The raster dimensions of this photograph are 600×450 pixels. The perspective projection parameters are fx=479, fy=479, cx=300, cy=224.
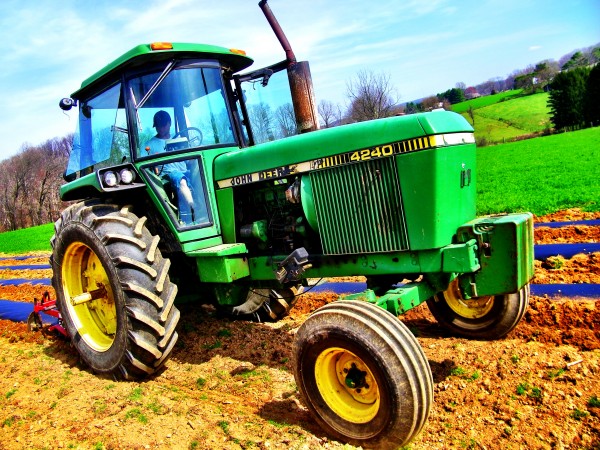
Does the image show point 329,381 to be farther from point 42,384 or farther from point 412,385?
point 42,384

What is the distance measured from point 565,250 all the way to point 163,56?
17.4 ft

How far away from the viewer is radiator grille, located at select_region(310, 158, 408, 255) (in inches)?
132

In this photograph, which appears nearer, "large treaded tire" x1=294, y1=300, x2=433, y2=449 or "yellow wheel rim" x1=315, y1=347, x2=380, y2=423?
"large treaded tire" x1=294, y1=300, x2=433, y2=449

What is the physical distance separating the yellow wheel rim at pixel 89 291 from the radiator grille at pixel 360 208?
2.35m

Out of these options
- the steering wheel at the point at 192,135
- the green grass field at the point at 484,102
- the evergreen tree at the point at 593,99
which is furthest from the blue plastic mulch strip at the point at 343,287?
the green grass field at the point at 484,102

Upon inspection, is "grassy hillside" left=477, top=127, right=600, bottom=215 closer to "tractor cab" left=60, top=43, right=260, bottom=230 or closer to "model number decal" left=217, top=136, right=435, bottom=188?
"model number decal" left=217, top=136, right=435, bottom=188

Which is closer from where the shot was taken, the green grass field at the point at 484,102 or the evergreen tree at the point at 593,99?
the evergreen tree at the point at 593,99

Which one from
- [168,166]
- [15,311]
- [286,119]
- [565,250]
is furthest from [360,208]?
[15,311]

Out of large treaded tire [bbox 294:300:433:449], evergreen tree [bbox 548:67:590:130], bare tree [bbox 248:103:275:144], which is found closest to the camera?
large treaded tire [bbox 294:300:433:449]

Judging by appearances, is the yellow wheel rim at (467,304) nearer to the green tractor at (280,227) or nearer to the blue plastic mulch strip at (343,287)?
the green tractor at (280,227)

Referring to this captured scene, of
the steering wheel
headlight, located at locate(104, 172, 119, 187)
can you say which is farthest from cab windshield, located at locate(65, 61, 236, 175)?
headlight, located at locate(104, 172, 119, 187)

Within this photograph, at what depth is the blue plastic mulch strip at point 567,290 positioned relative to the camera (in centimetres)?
453

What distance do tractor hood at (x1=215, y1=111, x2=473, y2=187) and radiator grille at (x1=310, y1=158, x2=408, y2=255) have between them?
11 centimetres

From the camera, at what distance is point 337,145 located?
11.5ft
